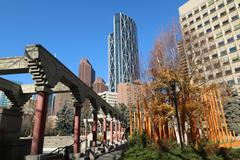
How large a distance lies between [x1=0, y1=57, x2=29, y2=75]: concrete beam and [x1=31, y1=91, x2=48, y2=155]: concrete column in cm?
201

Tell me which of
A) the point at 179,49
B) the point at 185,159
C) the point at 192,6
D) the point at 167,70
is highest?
the point at 192,6

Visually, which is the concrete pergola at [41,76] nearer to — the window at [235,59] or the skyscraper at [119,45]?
the window at [235,59]

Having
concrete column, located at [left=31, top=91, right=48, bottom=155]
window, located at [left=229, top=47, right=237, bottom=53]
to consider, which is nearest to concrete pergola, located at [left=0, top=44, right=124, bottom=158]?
concrete column, located at [left=31, top=91, right=48, bottom=155]

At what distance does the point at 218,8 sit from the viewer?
5103 centimetres

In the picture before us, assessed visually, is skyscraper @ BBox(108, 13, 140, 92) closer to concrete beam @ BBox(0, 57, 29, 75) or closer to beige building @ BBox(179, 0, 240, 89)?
beige building @ BBox(179, 0, 240, 89)

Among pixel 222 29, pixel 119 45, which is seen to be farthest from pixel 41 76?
pixel 119 45

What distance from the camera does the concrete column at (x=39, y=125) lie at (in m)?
8.41

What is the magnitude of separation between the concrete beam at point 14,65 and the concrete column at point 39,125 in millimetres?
2012

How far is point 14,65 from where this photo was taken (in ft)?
33.2

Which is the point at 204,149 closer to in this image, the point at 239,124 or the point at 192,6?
the point at 239,124

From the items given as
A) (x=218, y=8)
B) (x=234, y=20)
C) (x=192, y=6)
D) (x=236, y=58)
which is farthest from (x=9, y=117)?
(x=192, y=6)

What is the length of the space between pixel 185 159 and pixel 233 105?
27882 mm

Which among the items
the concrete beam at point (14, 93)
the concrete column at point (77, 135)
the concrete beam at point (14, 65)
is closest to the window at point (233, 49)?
the concrete column at point (77, 135)

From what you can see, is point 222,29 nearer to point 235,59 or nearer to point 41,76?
point 235,59
